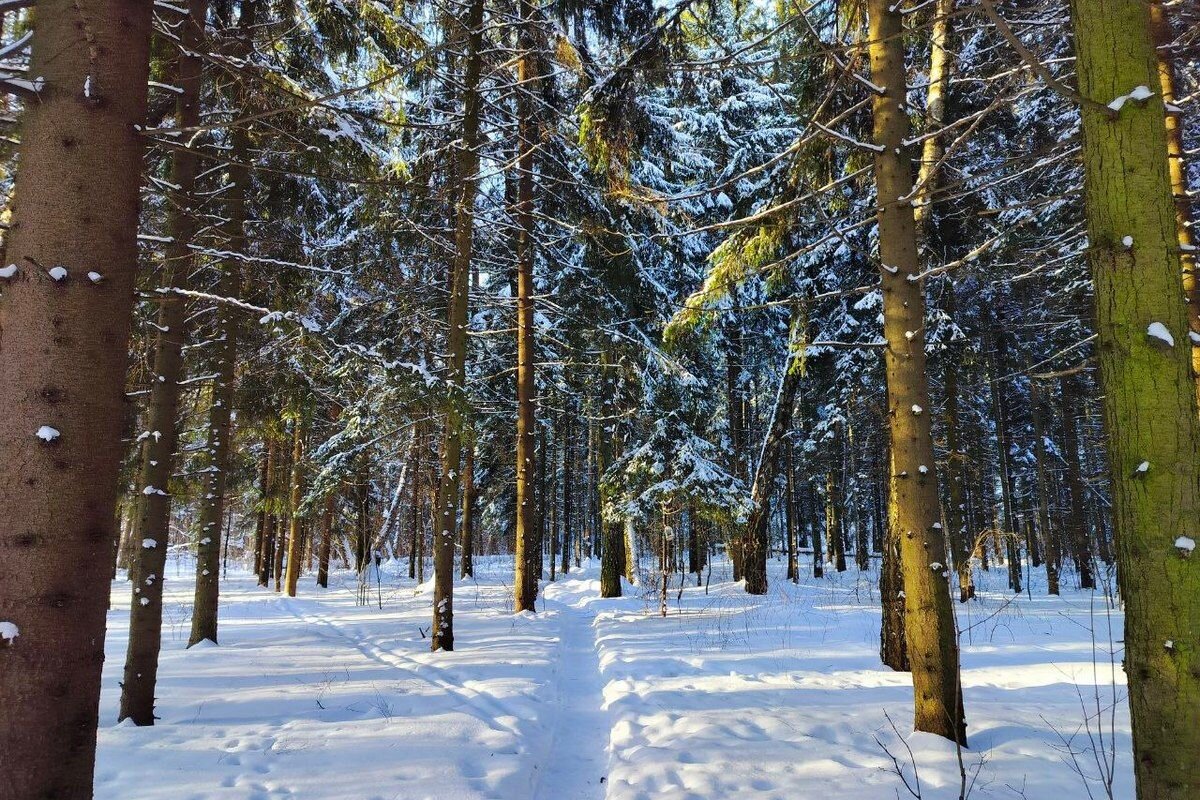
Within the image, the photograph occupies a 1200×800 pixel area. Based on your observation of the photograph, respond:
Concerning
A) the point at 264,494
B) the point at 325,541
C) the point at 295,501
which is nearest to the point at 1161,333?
the point at 295,501

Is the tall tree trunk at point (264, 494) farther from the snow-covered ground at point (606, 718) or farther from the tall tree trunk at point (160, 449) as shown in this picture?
the tall tree trunk at point (160, 449)

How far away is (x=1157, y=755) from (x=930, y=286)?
38.0ft

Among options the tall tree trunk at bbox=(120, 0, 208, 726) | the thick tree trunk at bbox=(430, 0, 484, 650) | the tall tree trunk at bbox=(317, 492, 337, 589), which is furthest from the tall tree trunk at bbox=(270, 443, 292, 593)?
the tall tree trunk at bbox=(120, 0, 208, 726)

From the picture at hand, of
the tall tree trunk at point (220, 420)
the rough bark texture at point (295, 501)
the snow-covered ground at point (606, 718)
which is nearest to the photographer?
the snow-covered ground at point (606, 718)

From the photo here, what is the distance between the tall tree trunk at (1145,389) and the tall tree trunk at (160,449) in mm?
6308

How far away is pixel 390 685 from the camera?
21.4 feet

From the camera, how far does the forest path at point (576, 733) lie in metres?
4.38

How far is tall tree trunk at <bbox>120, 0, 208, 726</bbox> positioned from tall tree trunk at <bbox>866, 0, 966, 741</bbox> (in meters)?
5.89

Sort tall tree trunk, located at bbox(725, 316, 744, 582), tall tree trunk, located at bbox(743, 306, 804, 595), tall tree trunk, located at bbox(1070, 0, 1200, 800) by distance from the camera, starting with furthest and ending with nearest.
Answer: tall tree trunk, located at bbox(725, 316, 744, 582) < tall tree trunk, located at bbox(743, 306, 804, 595) < tall tree trunk, located at bbox(1070, 0, 1200, 800)

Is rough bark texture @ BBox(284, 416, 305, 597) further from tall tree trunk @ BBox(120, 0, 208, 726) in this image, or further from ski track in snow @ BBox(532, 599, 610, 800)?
ski track in snow @ BBox(532, 599, 610, 800)

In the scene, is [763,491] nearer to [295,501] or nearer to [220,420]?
[220,420]

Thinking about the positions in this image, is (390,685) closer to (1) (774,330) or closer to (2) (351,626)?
(2) (351,626)

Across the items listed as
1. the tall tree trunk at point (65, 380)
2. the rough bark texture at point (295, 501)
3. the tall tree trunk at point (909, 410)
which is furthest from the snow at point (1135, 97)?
the rough bark texture at point (295, 501)

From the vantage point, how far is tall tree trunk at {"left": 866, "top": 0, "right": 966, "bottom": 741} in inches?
186
